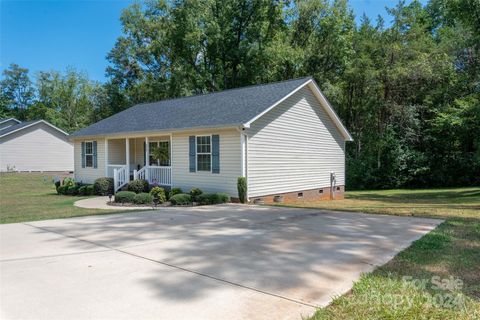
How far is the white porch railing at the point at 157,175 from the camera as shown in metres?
15.7

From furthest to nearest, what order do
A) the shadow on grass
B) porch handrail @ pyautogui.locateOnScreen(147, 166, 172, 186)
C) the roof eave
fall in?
the shadow on grass → porch handrail @ pyautogui.locateOnScreen(147, 166, 172, 186) → the roof eave

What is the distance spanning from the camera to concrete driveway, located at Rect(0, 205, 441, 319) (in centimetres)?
357

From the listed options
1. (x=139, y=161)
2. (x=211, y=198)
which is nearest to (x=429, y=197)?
(x=211, y=198)

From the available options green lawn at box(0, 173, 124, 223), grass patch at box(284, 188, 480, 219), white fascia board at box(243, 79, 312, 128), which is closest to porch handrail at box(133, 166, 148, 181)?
green lawn at box(0, 173, 124, 223)

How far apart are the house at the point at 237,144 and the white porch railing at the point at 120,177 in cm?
4

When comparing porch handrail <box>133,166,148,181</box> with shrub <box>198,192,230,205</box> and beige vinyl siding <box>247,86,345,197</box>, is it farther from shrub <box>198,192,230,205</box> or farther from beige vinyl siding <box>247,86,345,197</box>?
beige vinyl siding <box>247,86,345,197</box>

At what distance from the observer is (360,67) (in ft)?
85.5

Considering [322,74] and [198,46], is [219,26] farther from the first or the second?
[322,74]

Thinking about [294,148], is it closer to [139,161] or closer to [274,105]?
[274,105]

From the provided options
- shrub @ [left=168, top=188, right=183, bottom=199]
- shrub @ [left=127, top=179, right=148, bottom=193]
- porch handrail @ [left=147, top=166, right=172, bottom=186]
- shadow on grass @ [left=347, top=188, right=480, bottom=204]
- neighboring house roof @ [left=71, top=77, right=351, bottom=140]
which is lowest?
shadow on grass @ [left=347, top=188, right=480, bottom=204]

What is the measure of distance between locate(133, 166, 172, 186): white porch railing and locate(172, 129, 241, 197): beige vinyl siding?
398mm

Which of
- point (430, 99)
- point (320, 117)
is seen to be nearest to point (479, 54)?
point (430, 99)

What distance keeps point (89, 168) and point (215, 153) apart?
9468mm

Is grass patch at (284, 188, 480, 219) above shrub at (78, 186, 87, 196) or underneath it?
underneath
